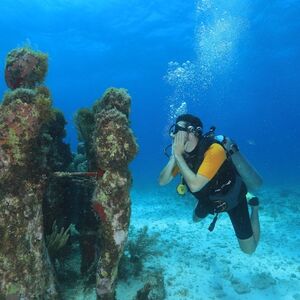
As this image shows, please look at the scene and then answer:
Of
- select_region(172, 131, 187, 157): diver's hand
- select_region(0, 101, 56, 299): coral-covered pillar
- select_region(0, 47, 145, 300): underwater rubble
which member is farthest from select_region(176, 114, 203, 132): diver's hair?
select_region(0, 101, 56, 299): coral-covered pillar

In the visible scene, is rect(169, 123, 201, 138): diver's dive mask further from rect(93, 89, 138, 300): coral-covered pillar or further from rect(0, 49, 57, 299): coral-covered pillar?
rect(0, 49, 57, 299): coral-covered pillar

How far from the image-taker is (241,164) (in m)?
6.84

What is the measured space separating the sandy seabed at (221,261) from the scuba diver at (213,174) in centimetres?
81

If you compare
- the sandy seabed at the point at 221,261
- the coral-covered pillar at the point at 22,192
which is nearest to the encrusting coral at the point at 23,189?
the coral-covered pillar at the point at 22,192

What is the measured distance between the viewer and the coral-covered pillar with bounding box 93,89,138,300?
462 centimetres

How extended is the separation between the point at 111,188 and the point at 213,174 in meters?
1.80

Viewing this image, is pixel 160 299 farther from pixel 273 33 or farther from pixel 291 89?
pixel 291 89

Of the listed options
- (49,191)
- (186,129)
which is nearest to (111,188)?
(49,191)

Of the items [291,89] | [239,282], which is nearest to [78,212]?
[239,282]

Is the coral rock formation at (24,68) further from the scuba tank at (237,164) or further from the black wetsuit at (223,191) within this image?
the black wetsuit at (223,191)

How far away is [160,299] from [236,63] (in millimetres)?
46277

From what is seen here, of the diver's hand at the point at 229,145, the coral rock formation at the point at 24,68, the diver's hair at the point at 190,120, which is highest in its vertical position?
the coral rock formation at the point at 24,68

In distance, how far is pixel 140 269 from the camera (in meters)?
6.79

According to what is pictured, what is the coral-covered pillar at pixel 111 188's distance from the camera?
15.2ft
